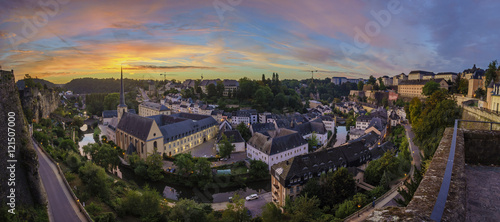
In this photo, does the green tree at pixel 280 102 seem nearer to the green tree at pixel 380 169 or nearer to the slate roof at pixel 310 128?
the slate roof at pixel 310 128

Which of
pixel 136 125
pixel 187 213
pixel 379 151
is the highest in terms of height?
pixel 136 125

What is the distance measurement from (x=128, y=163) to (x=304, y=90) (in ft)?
235

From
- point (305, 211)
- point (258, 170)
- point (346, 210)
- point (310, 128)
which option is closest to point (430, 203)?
point (305, 211)

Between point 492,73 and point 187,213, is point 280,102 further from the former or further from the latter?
point 187,213

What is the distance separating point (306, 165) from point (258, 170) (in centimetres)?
529

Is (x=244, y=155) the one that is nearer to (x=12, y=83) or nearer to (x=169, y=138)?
(x=169, y=138)

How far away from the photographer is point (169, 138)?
27328mm

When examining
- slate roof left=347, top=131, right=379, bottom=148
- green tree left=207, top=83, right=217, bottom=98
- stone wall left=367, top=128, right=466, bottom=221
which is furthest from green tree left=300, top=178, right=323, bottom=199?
green tree left=207, top=83, right=217, bottom=98

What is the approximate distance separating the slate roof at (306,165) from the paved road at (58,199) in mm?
11474

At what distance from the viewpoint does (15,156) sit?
1082 centimetres

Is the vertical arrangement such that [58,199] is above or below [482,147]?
below

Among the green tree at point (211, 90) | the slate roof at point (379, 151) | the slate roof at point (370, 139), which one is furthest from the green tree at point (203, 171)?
the green tree at point (211, 90)

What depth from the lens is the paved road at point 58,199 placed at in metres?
10.9

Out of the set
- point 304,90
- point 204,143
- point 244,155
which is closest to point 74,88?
point 304,90
